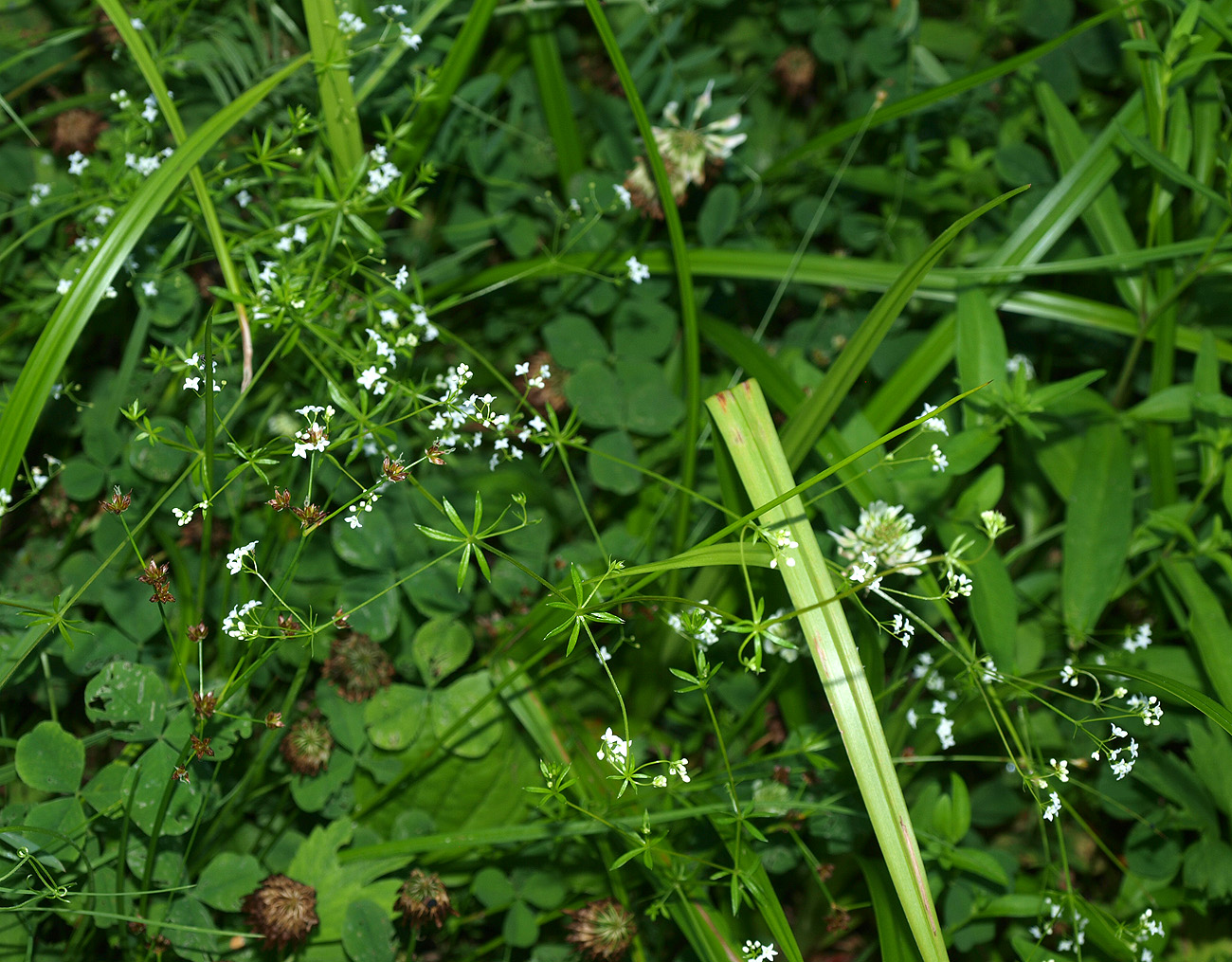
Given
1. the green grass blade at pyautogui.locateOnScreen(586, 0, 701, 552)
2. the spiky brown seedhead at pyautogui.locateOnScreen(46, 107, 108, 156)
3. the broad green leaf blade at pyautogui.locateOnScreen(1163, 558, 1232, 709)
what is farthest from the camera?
the spiky brown seedhead at pyautogui.locateOnScreen(46, 107, 108, 156)

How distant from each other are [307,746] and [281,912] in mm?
309

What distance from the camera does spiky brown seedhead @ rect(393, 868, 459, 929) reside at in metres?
1.75

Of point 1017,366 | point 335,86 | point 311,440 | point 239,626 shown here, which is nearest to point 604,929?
point 239,626

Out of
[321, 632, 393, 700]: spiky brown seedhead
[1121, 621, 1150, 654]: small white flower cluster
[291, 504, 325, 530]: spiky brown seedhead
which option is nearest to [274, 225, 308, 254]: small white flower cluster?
[291, 504, 325, 530]: spiky brown seedhead

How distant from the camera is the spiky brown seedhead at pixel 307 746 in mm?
1813

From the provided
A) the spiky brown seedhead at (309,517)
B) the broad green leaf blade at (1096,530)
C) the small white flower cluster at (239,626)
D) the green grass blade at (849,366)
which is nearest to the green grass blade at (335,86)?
the spiky brown seedhead at (309,517)

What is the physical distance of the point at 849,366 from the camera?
172 centimetres

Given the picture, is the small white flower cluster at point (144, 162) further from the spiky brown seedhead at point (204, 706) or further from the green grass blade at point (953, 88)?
the green grass blade at point (953, 88)

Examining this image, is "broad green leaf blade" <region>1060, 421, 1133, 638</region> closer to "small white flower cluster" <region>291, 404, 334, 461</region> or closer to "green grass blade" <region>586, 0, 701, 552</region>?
"green grass blade" <region>586, 0, 701, 552</region>

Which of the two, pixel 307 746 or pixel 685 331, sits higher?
pixel 685 331

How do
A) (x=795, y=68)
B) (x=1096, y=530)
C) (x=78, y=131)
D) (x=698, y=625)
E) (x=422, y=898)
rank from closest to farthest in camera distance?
(x=698, y=625)
(x=422, y=898)
(x=1096, y=530)
(x=78, y=131)
(x=795, y=68)

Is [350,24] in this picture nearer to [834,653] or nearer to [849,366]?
[849,366]

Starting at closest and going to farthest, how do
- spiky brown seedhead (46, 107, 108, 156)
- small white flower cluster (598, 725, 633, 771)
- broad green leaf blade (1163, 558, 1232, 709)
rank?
small white flower cluster (598, 725, 633, 771)
broad green leaf blade (1163, 558, 1232, 709)
spiky brown seedhead (46, 107, 108, 156)

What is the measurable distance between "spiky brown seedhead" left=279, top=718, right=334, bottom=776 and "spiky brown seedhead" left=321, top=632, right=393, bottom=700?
0.09 m
